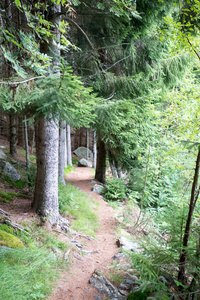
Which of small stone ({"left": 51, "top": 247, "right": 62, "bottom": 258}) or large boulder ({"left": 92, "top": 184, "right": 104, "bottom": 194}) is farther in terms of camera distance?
large boulder ({"left": 92, "top": 184, "right": 104, "bottom": 194})

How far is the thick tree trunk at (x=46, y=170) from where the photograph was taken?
4.81 m

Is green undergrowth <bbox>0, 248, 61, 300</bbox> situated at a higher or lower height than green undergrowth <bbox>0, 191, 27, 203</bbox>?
lower

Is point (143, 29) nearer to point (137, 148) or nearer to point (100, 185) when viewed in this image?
point (137, 148)

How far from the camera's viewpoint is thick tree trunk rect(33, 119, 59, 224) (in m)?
4.81

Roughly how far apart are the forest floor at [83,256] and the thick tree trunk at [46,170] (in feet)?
1.07

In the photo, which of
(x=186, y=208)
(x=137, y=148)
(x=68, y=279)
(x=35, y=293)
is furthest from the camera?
(x=137, y=148)

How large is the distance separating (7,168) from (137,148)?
508cm

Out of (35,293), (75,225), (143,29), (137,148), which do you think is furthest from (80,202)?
(143,29)

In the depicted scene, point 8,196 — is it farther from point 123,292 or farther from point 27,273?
point 123,292

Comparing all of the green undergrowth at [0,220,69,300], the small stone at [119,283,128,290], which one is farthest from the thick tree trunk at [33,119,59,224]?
the small stone at [119,283,128,290]

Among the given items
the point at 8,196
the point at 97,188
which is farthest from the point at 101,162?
the point at 8,196

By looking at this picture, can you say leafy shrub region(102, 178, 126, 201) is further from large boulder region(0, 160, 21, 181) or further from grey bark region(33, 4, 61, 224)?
grey bark region(33, 4, 61, 224)

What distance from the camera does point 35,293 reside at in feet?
8.84

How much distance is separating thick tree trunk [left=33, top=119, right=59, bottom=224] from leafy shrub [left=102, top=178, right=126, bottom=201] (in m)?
4.09
